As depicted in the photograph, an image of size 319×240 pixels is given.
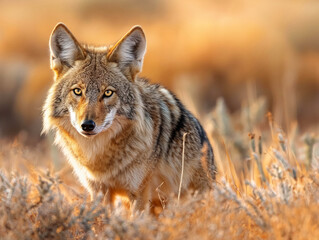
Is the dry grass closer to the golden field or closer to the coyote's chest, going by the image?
the golden field

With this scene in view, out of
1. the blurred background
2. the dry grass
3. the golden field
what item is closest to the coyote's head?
the golden field

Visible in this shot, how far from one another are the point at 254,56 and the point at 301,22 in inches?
159

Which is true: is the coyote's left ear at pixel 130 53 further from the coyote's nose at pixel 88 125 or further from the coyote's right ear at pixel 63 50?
the coyote's nose at pixel 88 125

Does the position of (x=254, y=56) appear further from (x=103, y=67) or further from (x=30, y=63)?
(x=103, y=67)

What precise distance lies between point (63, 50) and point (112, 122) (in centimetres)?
82

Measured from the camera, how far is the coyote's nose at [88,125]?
13.7 feet

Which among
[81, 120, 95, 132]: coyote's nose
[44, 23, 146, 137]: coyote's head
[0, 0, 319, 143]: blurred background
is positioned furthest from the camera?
[0, 0, 319, 143]: blurred background

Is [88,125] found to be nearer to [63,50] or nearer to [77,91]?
[77,91]

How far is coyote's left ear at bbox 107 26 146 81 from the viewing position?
15.5 feet

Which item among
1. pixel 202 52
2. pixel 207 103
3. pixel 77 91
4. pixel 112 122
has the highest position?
pixel 202 52

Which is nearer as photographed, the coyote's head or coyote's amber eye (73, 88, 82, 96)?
the coyote's head

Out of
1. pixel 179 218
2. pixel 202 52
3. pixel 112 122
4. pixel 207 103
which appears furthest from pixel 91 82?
pixel 202 52

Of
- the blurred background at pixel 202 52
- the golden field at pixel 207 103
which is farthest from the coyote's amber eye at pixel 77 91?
the blurred background at pixel 202 52

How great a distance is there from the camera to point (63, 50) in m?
4.76
